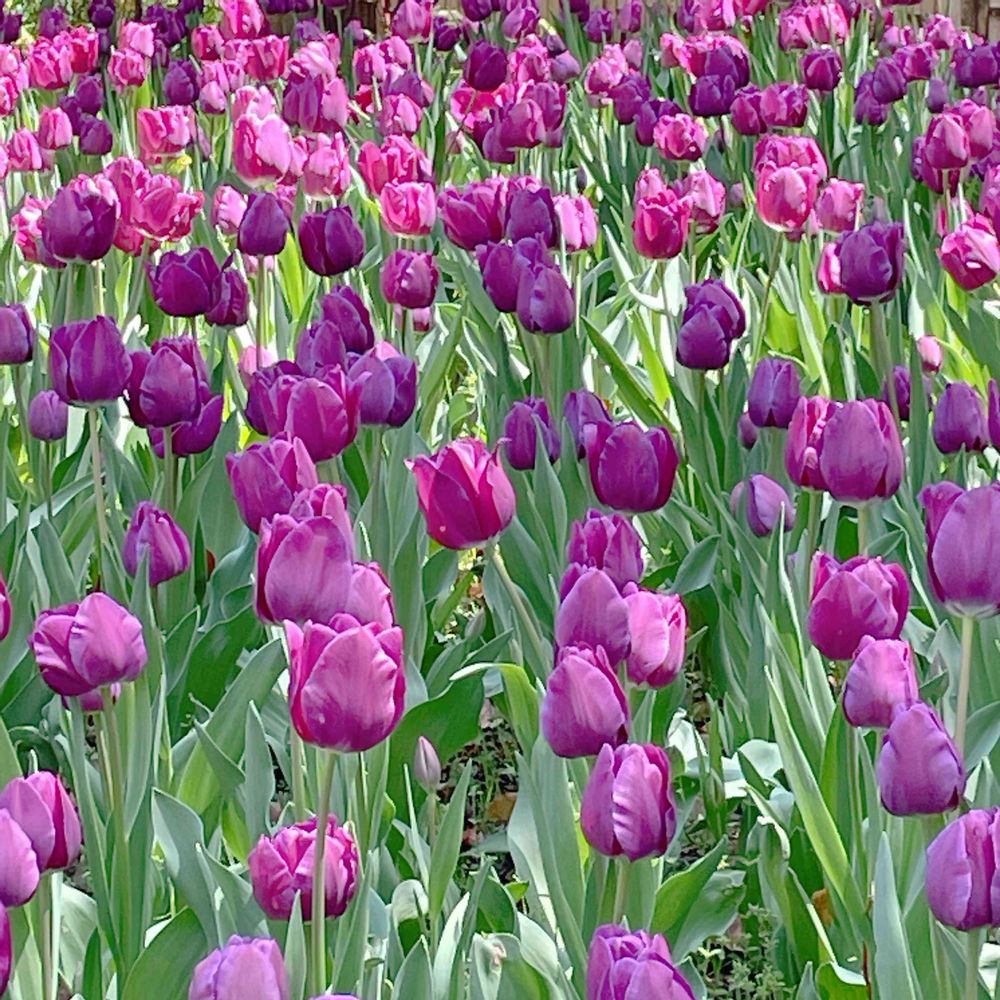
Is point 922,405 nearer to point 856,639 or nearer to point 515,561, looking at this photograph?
point 515,561

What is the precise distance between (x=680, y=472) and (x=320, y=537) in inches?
50.3

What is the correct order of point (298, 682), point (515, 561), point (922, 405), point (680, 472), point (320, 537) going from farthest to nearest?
1. point (680, 472)
2. point (922, 405)
3. point (515, 561)
4. point (320, 537)
5. point (298, 682)

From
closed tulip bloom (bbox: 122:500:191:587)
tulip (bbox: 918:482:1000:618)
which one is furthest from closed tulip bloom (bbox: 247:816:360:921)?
closed tulip bloom (bbox: 122:500:191:587)

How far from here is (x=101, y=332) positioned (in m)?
1.88

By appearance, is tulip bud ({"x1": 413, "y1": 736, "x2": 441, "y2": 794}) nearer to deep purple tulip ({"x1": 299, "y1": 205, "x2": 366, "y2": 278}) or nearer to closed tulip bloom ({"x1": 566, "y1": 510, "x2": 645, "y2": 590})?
closed tulip bloom ({"x1": 566, "y1": 510, "x2": 645, "y2": 590})

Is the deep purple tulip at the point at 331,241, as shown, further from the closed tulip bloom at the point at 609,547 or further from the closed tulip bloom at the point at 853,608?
the closed tulip bloom at the point at 853,608

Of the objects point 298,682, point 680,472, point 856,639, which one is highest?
point 298,682

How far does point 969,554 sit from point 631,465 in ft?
1.50

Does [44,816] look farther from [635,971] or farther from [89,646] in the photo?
[635,971]

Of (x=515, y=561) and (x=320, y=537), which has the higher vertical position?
(x=320, y=537)

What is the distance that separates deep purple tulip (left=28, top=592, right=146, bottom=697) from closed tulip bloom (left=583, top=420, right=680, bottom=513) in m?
0.52

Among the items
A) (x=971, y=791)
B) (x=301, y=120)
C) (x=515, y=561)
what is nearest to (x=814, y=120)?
(x=301, y=120)

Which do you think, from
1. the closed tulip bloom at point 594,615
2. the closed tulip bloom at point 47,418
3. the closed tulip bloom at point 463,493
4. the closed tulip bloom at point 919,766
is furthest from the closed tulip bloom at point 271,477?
the closed tulip bloom at point 47,418

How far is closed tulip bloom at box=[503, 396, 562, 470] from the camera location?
205 centimetres
